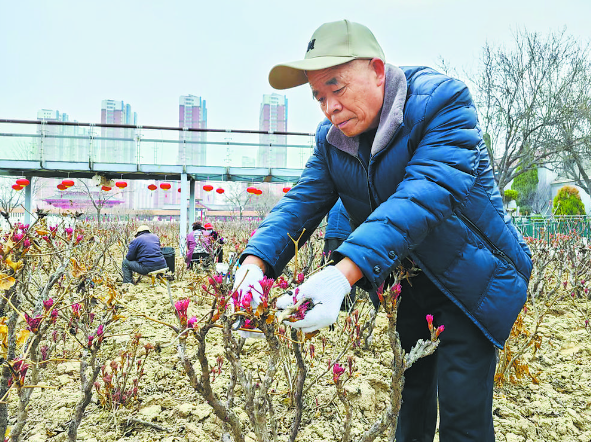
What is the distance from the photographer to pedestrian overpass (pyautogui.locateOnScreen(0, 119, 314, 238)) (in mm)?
12344

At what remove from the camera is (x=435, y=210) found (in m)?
1.28

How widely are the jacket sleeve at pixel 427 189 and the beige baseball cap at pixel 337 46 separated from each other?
0.90 ft

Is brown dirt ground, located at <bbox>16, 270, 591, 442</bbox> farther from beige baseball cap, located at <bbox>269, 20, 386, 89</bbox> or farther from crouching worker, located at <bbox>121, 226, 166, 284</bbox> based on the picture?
crouching worker, located at <bbox>121, 226, 166, 284</bbox>

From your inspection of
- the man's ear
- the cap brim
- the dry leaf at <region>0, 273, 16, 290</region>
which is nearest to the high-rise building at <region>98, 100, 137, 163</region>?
the cap brim

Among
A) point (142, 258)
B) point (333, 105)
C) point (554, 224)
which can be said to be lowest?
point (142, 258)

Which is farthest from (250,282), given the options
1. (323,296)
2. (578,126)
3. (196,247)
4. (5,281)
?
(578,126)

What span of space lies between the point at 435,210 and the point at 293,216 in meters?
0.63

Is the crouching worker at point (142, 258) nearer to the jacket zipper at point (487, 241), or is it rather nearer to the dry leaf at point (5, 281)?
the dry leaf at point (5, 281)

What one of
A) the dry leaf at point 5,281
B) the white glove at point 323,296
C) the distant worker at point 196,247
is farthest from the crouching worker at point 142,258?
the white glove at point 323,296

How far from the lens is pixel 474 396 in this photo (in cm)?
150

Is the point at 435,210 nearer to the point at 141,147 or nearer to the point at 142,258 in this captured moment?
the point at 142,258

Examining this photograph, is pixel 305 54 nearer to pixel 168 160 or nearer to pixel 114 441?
pixel 114 441

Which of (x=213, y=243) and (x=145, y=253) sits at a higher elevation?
(x=213, y=243)

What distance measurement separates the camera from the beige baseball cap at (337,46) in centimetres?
141
